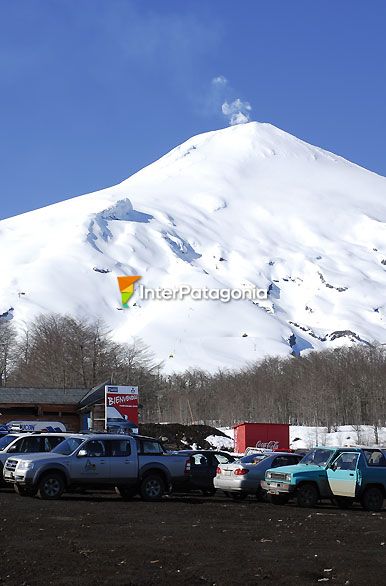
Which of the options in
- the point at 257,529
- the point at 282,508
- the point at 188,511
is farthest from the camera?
the point at 282,508

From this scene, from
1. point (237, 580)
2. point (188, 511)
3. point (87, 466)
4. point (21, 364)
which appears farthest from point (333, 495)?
point (21, 364)

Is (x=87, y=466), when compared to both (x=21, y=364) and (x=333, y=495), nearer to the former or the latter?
(x=333, y=495)

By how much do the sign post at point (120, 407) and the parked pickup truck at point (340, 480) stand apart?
2803 centimetres

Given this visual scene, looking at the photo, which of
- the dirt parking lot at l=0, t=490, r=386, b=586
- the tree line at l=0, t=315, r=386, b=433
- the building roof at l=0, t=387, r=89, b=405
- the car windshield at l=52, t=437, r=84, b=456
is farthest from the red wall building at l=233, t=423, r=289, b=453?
the dirt parking lot at l=0, t=490, r=386, b=586

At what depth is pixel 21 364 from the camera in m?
105

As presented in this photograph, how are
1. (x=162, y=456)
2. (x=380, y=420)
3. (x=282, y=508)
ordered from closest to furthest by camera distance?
(x=282, y=508)
(x=162, y=456)
(x=380, y=420)

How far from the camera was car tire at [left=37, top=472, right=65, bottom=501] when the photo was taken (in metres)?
21.4

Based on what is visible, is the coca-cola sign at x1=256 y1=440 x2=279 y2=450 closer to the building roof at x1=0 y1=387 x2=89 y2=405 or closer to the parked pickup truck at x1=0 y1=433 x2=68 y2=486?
the building roof at x1=0 y1=387 x2=89 y2=405

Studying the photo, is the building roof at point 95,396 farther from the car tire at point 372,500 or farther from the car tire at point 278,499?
the car tire at point 372,500

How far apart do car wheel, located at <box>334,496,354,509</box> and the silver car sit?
2.24 m

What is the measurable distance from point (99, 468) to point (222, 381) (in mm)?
120138

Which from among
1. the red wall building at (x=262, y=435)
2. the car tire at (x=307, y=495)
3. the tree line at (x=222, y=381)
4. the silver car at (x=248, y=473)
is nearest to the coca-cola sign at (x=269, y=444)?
the red wall building at (x=262, y=435)

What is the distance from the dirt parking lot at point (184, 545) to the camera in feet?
35.7

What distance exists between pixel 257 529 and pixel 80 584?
633 cm
